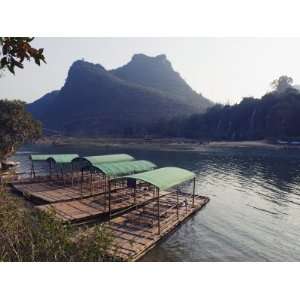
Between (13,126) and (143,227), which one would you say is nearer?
(143,227)

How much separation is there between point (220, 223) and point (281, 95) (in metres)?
125

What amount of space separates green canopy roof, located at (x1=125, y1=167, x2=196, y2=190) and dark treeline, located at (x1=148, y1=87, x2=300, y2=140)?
109846 millimetres

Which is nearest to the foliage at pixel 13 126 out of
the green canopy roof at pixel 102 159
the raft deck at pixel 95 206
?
the green canopy roof at pixel 102 159

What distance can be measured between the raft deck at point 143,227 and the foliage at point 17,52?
37.1ft

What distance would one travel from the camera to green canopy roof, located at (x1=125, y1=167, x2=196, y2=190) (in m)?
24.5

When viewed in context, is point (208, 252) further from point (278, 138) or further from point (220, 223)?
point (278, 138)

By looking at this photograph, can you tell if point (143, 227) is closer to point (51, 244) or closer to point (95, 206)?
point (95, 206)

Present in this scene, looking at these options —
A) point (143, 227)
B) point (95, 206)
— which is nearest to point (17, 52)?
point (143, 227)

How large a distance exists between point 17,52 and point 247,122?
146 m

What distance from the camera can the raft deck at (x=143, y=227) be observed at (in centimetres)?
1858

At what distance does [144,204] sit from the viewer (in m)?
29.7

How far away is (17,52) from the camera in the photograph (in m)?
6.99

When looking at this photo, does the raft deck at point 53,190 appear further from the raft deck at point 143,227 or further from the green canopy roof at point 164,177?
the green canopy roof at point 164,177

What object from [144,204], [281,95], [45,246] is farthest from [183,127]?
[45,246]
